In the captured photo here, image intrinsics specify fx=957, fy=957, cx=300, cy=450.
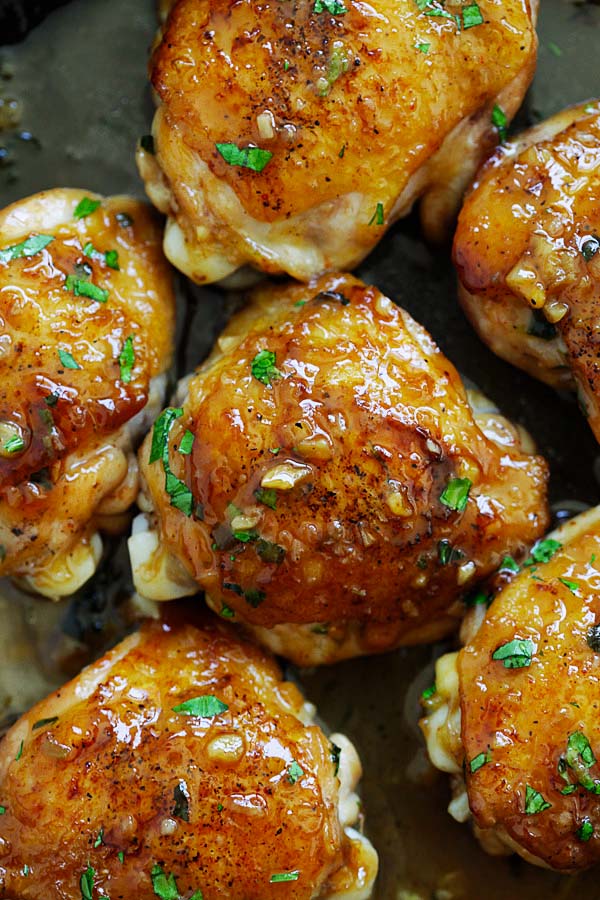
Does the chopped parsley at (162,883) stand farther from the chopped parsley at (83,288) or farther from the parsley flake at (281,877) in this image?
the chopped parsley at (83,288)

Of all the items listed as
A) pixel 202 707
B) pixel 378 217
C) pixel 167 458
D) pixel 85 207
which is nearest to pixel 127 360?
pixel 167 458

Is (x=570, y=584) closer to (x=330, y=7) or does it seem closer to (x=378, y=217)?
(x=378, y=217)

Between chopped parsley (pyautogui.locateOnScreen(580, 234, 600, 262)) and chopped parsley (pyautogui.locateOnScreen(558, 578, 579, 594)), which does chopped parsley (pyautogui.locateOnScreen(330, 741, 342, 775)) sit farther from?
chopped parsley (pyautogui.locateOnScreen(580, 234, 600, 262))

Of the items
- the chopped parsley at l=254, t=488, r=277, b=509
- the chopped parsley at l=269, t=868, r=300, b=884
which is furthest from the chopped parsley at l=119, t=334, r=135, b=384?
the chopped parsley at l=269, t=868, r=300, b=884

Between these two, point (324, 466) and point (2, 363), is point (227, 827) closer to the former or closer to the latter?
point (324, 466)

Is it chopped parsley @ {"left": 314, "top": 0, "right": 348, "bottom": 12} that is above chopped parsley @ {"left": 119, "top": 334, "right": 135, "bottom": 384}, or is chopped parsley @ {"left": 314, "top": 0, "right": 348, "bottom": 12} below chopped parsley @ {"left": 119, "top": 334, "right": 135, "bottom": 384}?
above

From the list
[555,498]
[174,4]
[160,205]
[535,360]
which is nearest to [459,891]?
[555,498]

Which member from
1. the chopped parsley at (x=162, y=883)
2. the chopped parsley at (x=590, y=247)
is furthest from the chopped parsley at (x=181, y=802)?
the chopped parsley at (x=590, y=247)
